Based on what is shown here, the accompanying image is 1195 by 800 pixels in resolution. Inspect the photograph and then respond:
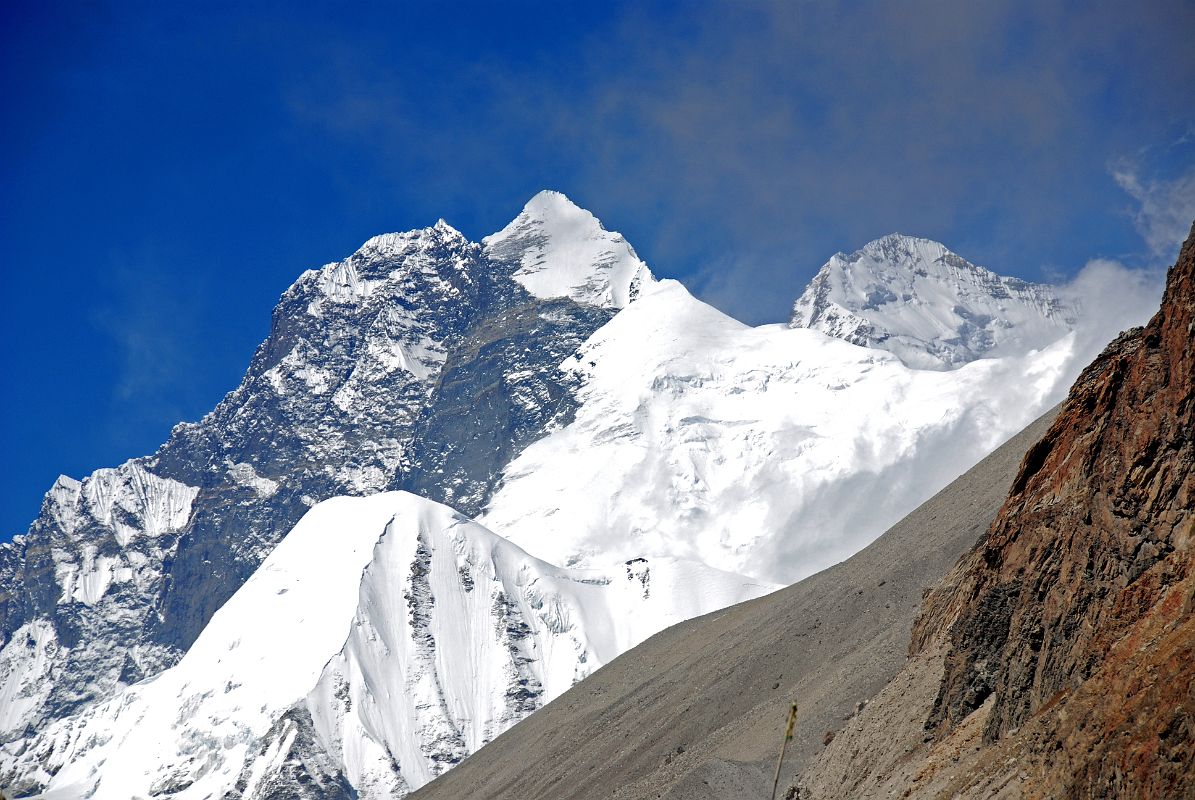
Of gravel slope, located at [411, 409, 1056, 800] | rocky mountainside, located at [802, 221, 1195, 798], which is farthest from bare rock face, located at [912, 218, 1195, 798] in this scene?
gravel slope, located at [411, 409, 1056, 800]

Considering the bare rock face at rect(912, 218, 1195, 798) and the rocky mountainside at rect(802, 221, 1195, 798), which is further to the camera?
the rocky mountainside at rect(802, 221, 1195, 798)

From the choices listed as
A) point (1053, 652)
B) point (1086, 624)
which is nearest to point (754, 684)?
point (1053, 652)

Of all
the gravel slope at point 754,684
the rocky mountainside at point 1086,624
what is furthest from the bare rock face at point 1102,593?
the gravel slope at point 754,684

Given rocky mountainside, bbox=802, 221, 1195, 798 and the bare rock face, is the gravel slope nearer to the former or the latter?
rocky mountainside, bbox=802, 221, 1195, 798

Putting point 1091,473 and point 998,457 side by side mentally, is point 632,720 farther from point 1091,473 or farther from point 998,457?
point 1091,473

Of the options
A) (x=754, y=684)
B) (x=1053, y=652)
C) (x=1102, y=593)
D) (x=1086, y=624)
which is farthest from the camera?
(x=754, y=684)

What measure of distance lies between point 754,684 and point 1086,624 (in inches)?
1811

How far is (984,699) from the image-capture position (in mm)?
33594

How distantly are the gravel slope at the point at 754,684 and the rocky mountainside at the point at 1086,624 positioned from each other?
51.3 ft

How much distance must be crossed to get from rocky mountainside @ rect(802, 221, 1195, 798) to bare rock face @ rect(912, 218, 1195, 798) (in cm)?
4

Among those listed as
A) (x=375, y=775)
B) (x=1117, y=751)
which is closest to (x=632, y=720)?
(x=1117, y=751)

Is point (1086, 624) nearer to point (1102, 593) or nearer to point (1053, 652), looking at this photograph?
point (1102, 593)

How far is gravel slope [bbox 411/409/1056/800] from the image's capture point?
2224 inches

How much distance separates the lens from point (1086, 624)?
29.7 metres
